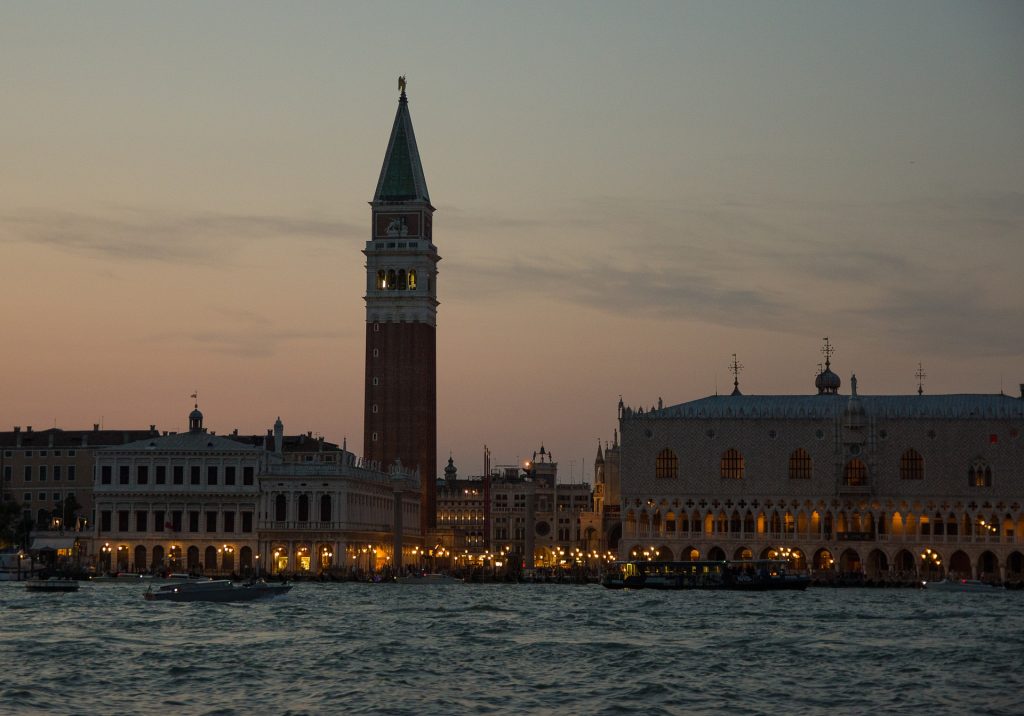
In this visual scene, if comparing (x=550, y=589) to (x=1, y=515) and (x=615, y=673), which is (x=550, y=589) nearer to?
(x=1, y=515)

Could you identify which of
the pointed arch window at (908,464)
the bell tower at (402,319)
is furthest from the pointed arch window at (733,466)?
the bell tower at (402,319)

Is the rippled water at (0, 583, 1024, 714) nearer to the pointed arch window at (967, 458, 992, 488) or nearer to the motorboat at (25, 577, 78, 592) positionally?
the motorboat at (25, 577, 78, 592)

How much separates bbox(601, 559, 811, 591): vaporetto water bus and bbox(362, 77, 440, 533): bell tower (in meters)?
37.2

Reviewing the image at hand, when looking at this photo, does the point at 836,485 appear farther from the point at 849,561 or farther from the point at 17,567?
the point at 17,567

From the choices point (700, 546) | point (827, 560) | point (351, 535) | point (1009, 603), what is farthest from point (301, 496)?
point (1009, 603)

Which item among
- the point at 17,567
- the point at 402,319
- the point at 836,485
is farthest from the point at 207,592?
the point at 402,319

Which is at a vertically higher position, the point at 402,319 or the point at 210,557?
the point at 402,319

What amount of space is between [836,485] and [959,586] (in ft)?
60.2

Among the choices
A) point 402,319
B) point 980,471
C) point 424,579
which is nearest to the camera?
point 424,579

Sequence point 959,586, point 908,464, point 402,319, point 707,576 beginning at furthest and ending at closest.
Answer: point 402,319, point 908,464, point 707,576, point 959,586

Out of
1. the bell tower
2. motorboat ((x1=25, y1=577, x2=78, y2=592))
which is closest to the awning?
the bell tower

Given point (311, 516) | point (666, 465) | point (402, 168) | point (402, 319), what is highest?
point (402, 168)

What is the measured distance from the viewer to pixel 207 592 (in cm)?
9488

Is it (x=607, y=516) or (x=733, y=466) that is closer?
(x=733, y=466)
